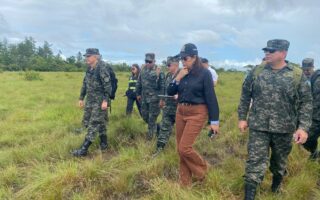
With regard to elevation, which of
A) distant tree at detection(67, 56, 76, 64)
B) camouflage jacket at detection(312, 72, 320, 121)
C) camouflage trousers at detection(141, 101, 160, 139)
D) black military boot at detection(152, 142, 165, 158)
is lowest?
black military boot at detection(152, 142, 165, 158)

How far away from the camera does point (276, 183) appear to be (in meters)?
5.13

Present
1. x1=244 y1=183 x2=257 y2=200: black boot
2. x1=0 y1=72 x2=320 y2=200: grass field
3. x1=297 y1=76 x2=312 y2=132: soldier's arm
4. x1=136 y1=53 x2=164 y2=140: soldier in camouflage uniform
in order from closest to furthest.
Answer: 1. x1=297 y1=76 x2=312 y2=132: soldier's arm
2. x1=244 y1=183 x2=257 y2=200: black boot
3. x1=0 y1=72 x2=320 y2=200: grass field
4. x1=136 y1=53 x2=164 y2=140: soldier in camouflage uniform

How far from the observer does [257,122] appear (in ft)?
15.5

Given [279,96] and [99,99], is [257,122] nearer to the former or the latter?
[279,96]

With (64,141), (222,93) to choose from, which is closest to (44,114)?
(64,141)

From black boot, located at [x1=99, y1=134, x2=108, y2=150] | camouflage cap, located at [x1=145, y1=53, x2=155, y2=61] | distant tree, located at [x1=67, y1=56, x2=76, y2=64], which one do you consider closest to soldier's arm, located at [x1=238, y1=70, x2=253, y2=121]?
black boot, located at [x1=99, y1=134, x2=108, y2=150]

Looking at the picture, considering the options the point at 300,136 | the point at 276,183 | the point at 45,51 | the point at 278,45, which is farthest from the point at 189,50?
the point at 45,51

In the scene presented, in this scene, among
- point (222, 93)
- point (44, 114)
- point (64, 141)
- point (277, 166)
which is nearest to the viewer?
point (277, 166)

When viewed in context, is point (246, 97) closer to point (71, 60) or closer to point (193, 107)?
point (193, 107)

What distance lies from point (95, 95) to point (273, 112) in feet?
12.0

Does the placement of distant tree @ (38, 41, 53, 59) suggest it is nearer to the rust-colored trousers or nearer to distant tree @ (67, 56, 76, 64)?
distant tree @ (67, 56, 76, 64)

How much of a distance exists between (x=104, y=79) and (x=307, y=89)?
377 cm

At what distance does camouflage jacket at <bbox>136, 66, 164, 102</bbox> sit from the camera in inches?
338

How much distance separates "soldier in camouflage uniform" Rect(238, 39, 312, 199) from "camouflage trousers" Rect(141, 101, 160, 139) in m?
3.71
